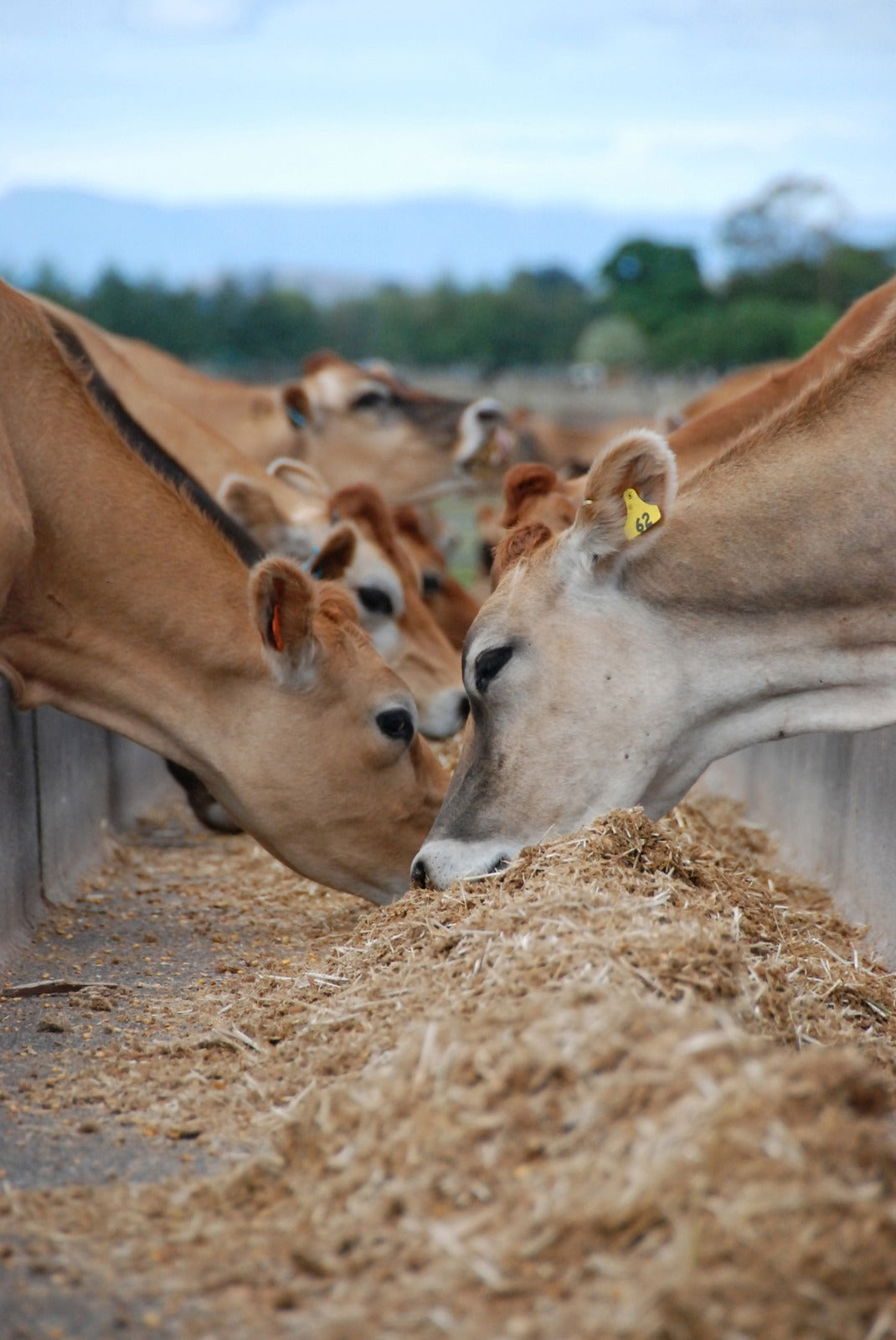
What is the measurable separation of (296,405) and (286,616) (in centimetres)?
672

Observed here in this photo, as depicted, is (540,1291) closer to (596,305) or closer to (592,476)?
(592,476)

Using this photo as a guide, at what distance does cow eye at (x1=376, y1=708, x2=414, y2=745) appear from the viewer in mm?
5172

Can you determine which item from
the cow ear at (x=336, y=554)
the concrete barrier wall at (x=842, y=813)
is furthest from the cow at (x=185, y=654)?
the concrete barrier wall at (x=842, y=813)

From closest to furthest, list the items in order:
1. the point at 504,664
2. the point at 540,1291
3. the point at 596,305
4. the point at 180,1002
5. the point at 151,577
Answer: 1. the point at 540,1291
2. the point at 180,1002
3. the point at 504,664
4. the point at 151,577
5. the point at 596,305

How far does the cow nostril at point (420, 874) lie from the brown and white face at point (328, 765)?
558mm

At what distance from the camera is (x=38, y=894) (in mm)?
5363

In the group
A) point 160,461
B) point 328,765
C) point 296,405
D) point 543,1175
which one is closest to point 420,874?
point 328,765

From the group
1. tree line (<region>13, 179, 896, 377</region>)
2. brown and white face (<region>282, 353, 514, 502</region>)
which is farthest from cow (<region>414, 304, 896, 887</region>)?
tree line (<region>13, 179, 896, 377</region>)

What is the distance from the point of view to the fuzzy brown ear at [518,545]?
4.79 metres

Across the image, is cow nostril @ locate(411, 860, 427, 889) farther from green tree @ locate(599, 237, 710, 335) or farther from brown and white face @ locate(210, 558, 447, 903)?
green tree @ locate(599, 237, 710, 335)

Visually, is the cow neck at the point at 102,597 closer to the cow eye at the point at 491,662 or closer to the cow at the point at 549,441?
the cow eye at the point at 491,662

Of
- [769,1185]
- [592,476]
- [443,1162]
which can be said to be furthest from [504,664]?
[769,1185]

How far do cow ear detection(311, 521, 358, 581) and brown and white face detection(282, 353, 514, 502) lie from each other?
190 inches

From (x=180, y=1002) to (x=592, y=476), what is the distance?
1.88m
